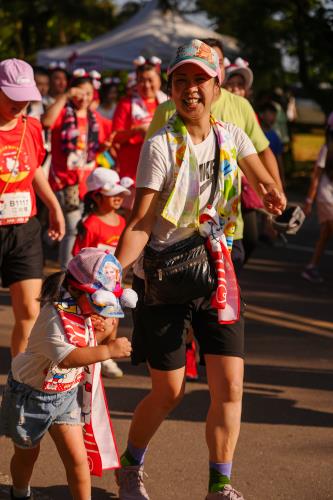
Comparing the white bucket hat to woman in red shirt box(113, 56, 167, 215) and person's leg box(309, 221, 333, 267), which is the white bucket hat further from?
person's leg box(309, 221, 333, 267)

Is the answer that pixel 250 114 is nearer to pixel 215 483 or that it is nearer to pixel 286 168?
pixel 215 483

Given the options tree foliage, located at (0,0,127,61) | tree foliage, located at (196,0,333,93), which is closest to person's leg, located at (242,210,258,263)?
tree foliage, located at (196,0,333,93)

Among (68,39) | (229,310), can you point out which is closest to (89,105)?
(229,310)

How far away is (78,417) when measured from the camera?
4.45m

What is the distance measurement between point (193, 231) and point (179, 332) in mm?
444

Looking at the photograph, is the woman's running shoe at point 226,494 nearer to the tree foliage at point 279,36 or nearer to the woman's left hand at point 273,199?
the woman's left hand at point 273,199

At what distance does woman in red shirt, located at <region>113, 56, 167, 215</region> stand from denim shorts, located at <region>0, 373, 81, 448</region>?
5077mm

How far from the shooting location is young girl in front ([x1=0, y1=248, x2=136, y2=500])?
4.19 meters

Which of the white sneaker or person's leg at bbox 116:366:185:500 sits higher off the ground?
person's leg at bbox 116:366:185:500

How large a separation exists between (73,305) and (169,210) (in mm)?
574

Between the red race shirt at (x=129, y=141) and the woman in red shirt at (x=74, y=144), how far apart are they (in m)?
0.18

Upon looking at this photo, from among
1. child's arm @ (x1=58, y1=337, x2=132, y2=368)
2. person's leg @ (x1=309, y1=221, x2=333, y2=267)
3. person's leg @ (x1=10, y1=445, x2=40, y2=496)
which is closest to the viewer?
child's arm @ (x1=58, y1=337, x2=132, y2=368)

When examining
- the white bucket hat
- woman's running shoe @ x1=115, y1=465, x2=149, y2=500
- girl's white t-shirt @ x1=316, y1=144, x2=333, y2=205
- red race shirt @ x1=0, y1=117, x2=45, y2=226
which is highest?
red race shirt @ x1=0, y1=117, x2=45, y2=226

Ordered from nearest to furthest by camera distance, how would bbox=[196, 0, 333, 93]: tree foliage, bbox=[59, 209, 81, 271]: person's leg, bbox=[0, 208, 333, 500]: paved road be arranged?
bbox=[0, 208, 333, 500]: paved road → bbox=[59, 209, 81, 271]: person's leg → bbox=[196, 0, 333, 93]: tree foliage
